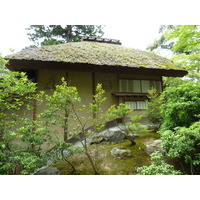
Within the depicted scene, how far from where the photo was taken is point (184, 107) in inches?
164

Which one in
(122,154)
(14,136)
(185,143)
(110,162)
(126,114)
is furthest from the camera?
(126,114)

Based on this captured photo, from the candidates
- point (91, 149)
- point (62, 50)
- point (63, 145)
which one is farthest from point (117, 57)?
point (63, 145)

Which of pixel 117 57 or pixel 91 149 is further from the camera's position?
pixel 117 57

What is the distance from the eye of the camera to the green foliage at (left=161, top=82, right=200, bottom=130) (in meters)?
4.16

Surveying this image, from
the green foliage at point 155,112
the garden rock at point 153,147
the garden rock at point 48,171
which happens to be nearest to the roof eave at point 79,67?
the green foliage at point 155,112

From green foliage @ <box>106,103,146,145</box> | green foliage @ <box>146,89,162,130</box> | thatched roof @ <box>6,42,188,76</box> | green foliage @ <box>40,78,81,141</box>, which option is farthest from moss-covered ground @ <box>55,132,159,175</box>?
thatched roof @ <box>6,42,188,76</box>

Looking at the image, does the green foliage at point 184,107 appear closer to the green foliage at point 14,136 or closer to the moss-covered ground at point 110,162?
the moss-covered ground at point 110,162

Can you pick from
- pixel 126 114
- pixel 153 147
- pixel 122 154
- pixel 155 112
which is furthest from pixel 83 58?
pixel 153 147

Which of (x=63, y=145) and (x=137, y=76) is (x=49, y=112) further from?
(x=137, y=76)

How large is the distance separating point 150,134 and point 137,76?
322 cm

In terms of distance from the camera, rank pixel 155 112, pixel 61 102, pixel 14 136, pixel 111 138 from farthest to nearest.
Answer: pixel 155 112, pixel 111 138, pixel 61 102, pixel 14 136

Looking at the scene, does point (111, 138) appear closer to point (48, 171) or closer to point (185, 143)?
point (48, 171)

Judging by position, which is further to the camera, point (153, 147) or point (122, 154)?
point (153, 147)

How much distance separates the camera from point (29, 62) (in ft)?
19.0
